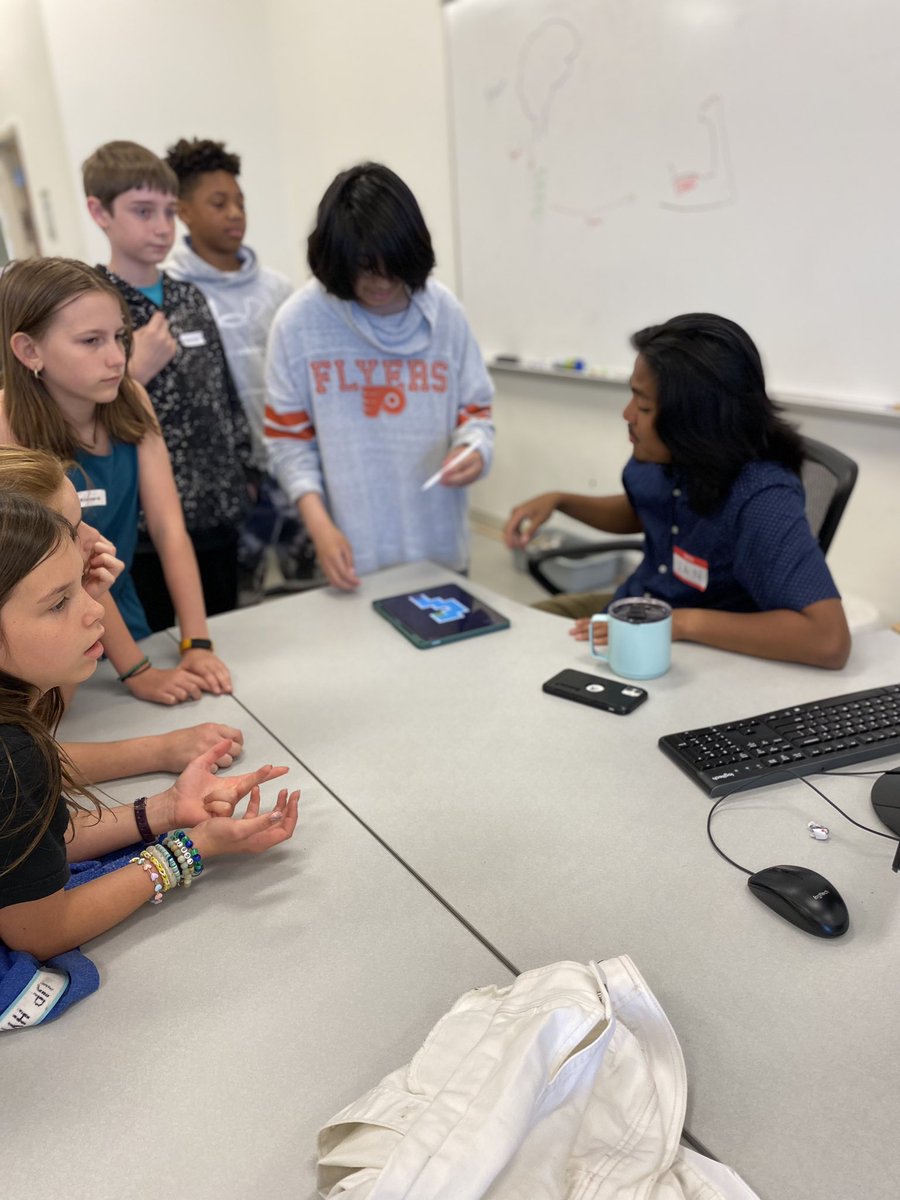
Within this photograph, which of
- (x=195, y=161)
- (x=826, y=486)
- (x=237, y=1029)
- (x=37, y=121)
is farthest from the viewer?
(x=37, y=121)

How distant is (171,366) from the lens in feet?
6.50

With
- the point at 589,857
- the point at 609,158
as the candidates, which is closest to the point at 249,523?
the point at 609,158

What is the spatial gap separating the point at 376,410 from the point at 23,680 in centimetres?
119

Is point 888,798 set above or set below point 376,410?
below

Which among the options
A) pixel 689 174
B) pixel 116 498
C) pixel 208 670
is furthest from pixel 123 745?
pixel 689 174

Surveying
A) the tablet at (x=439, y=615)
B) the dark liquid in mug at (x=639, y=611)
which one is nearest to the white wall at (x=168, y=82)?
the tablet at (x=439, y=615)

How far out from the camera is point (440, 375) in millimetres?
1925

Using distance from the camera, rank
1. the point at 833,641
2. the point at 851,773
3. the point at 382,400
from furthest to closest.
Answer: the point at 382,400
the point at 833,641
the point at 851,773

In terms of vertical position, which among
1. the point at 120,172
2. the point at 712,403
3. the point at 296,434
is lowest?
the point at 296,434

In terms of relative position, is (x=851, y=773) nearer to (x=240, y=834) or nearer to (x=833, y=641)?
(x=833, y=641)

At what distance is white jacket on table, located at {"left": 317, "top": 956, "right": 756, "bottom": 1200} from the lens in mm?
586

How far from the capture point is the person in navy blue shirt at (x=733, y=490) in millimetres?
1342

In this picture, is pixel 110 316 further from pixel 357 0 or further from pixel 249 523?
pixel 357 0

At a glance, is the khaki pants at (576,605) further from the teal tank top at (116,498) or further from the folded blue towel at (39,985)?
the folded blue towel at (39,985)
